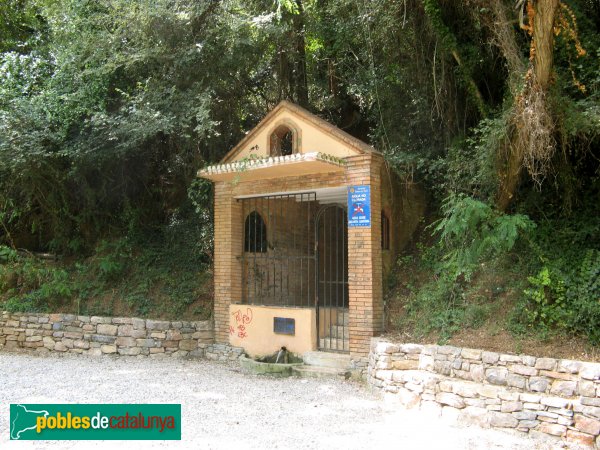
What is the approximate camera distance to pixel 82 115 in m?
9.96

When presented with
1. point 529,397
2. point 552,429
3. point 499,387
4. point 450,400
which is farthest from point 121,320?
point 552,429

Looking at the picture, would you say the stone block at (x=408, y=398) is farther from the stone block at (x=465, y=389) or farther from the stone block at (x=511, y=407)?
the stone block at (x=511, y=407)

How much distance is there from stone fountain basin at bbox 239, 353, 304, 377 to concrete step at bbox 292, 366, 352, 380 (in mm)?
137

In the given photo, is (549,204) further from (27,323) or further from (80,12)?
(27,323)

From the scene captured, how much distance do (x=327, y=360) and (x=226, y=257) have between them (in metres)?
2.90

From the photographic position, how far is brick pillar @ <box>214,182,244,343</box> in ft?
30.8

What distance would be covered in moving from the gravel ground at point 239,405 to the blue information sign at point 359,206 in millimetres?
2543

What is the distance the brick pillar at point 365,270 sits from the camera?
25.1ft

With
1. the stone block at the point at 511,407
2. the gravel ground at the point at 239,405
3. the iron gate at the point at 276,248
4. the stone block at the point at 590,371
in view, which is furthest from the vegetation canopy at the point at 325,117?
the gravel ground at the point at 239,405

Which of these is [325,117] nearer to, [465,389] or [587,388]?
[465,389]

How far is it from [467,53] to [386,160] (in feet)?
6.74

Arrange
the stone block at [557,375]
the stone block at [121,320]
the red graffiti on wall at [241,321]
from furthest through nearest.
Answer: the stone block at [121,320]
the red graffiti on wall at [241,321]
the stone block at [557,375]

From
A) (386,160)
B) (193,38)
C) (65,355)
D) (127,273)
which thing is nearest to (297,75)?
(193,38)

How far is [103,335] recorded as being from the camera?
9.93 metres
